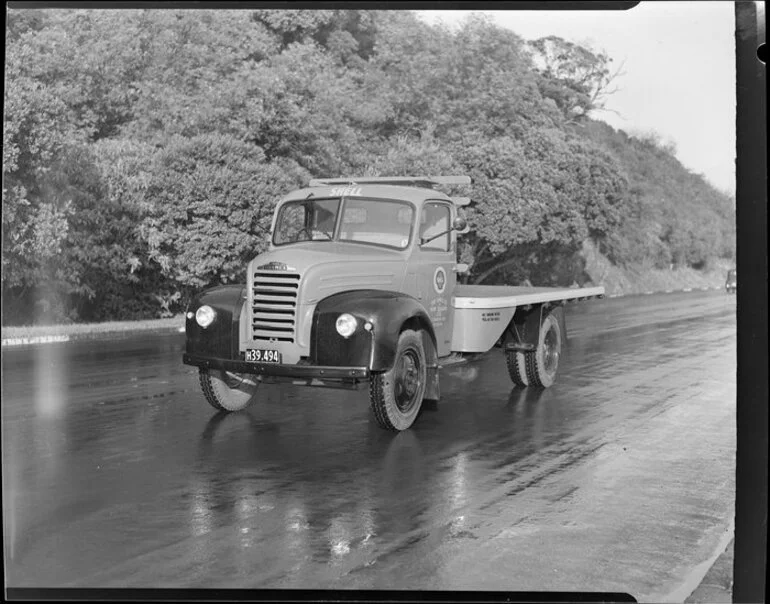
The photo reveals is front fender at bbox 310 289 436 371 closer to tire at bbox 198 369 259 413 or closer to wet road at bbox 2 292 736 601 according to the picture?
wet road at bbox 2 292 736 601

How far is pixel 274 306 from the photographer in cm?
883

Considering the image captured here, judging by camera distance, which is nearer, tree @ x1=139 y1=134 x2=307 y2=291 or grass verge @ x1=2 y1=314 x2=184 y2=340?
grass verge @ x1=2 y1=314 x2=184 y2=340

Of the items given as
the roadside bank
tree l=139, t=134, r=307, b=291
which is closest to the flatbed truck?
the roadside bank

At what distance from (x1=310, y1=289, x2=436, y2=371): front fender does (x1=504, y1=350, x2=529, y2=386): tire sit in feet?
11.0

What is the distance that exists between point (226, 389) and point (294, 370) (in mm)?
1553

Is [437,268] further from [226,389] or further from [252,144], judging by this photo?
[252,144]

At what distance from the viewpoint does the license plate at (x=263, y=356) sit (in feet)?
28.7

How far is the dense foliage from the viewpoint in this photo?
14.2 m

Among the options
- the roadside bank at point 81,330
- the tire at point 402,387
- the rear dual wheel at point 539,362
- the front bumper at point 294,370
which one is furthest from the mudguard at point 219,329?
the roadside bank at point 81,330

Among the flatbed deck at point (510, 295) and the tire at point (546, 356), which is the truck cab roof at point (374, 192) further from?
the tire at point (546, 356)

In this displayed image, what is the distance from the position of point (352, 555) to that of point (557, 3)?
3520 mm

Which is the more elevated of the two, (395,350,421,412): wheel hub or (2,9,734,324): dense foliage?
(2,9,734,324): dense foliage

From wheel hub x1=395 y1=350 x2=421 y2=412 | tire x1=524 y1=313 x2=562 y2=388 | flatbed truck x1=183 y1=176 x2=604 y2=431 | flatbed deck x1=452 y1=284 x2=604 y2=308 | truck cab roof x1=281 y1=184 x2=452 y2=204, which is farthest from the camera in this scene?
tire x1=524 y1=313 x2=562 y2=388

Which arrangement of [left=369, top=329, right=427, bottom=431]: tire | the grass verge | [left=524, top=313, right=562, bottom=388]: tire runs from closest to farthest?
[left=369, top=329, right=427, bottom=431]: tire, [left=524, top=313, right=562, bottom=388]: tire, the grass verge
